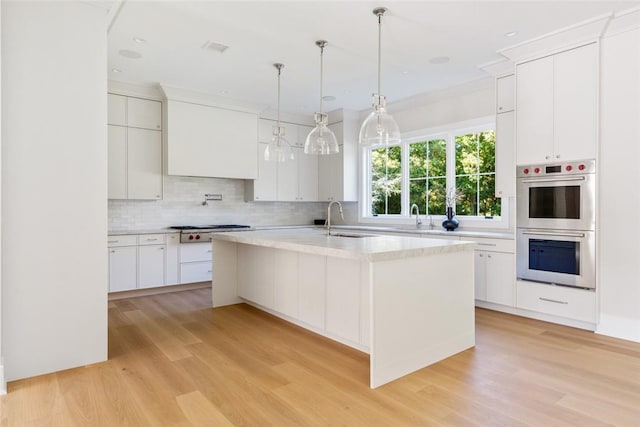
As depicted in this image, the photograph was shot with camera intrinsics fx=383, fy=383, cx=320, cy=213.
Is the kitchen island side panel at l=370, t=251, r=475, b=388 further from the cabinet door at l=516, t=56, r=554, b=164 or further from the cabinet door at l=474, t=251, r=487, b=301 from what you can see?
the cabinet door at l=516, t=56, r=554, b=164

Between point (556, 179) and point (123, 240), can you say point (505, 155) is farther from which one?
point (123, 240)

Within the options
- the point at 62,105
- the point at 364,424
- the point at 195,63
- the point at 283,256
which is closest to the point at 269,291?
the point at 283,256

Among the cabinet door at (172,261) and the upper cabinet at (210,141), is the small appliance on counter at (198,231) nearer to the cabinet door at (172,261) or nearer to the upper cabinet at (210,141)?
the cabinet door at (172,261)

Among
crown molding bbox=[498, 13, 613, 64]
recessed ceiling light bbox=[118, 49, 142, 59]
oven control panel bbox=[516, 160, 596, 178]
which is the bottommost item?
oven control panel bbox=[516, 160, 596, 178]

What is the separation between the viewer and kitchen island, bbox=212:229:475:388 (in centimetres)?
246

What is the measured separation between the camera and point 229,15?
319cm

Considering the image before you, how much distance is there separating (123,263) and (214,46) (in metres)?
2.82

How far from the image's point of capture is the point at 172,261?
16.8ft

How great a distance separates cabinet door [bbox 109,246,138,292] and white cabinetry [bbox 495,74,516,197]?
4457 mm

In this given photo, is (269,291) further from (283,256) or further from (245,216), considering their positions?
(245,216)

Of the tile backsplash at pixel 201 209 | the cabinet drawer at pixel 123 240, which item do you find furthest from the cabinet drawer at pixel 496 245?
the cabinet drawer at pixel 123 240

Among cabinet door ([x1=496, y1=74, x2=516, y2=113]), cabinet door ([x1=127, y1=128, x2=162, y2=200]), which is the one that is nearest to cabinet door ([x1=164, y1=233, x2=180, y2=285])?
cabinet door ([x1=127, y1=128, x2=162, y2=200])

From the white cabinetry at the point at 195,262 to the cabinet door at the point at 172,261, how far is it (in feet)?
0.22

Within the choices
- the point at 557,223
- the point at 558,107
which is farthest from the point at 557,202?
the point at 558,107
